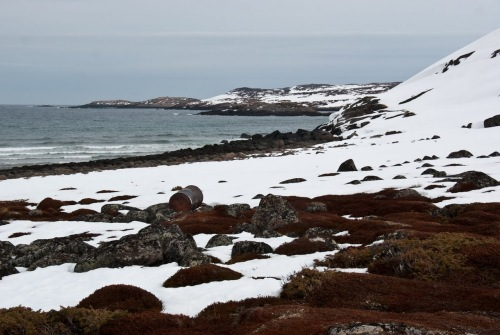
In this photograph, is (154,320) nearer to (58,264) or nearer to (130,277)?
(130,277)

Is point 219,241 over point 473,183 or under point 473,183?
under

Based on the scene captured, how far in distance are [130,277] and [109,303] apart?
3.19 m

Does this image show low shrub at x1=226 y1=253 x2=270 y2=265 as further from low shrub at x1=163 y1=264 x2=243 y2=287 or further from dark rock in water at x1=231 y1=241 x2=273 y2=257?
low shrub at x1=163 y1=264 x2=243 y2=287

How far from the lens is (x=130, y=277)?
1583 centimetres

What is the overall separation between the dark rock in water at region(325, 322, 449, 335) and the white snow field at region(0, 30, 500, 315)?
529cm

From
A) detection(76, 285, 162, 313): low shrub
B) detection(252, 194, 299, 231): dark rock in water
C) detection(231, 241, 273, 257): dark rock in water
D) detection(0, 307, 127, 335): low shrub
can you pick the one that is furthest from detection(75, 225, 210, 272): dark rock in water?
detection(0, 307, 127, 335): low shrub

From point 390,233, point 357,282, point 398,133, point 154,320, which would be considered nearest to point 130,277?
point 154,320

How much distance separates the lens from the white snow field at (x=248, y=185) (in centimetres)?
1419

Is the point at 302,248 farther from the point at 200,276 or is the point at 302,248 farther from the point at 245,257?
the point at 200,276

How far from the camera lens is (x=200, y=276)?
47.1 feet

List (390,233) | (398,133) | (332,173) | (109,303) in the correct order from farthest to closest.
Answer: (398,133)
(332,173)
(390,233)
(109,303)

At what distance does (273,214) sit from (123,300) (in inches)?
454

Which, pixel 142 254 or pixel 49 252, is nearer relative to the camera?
pixel 142 254

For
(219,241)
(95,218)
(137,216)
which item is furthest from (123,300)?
(95,218)
